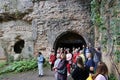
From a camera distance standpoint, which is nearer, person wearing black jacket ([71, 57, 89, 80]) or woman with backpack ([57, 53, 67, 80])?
person wearing black jacket ([71, 57, 89, 80])

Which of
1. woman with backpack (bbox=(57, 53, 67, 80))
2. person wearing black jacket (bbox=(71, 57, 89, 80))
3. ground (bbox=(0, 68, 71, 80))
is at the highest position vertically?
person wearing black jacket (bbox=(71, 57, 89, 80))

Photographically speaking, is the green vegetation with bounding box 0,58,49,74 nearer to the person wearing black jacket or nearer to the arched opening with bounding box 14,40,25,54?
the arched opening with bounding box 14,40,25,54

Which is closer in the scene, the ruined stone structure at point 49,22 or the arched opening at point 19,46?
the ruined stone structure at point 49,22

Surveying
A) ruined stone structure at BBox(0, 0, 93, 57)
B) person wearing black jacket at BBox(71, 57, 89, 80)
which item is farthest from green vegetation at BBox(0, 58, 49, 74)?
person wearing black jacket at BBox(71, 57, 89, 80)

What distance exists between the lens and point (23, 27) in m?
20.3

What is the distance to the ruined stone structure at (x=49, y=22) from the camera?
18703 mm

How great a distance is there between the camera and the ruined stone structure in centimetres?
1870

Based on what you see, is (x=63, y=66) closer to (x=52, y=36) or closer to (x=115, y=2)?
(x=115, y=2)

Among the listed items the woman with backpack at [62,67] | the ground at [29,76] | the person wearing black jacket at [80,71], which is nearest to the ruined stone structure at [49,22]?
the ground at [29,76]

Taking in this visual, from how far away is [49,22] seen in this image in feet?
Answer: 61.5

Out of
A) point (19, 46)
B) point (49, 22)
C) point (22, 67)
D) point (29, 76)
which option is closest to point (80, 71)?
point (29, 76)

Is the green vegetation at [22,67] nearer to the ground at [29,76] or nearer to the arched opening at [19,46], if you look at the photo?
the ground at [29,76]

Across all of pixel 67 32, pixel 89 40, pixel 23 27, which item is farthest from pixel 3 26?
pixel 89 40

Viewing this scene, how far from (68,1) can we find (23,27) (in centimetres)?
353
